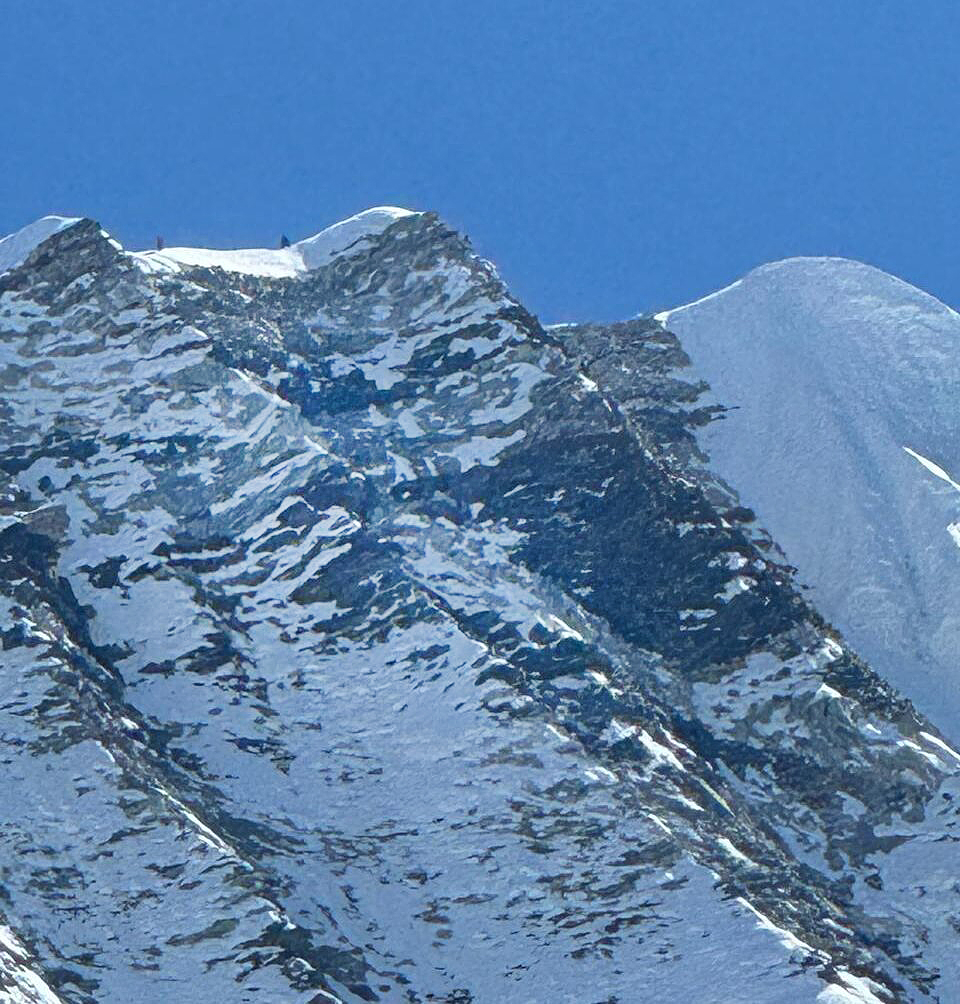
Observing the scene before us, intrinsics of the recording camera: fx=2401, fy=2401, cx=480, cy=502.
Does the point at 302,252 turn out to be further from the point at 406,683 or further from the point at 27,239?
the point at 406,683

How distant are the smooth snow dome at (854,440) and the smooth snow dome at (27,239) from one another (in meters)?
21.4

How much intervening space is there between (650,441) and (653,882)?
2124 cm

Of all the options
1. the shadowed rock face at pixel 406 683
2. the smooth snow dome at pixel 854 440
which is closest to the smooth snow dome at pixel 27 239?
the shadowed rock face at pixel 406 683

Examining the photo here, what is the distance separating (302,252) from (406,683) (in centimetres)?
2469

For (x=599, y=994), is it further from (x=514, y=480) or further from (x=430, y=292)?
(x=430, y=292)

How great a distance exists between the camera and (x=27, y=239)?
7812cm

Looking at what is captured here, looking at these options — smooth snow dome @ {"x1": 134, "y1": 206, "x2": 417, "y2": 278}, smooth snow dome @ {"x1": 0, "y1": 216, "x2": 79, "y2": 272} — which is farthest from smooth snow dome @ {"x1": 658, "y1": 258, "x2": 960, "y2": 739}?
smooth snow dome @ {"x1": 0, "y1": 216, "x2": 79, "y2": 272}

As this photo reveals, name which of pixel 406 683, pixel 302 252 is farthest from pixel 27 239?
pixel 406 683

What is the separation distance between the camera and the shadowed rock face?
5553 cm

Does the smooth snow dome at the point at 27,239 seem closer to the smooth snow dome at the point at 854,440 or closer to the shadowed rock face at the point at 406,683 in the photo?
the shadowed rock face at the point at 406,683

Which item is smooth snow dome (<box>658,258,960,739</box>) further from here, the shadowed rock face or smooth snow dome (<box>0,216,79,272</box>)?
smooth snow dome (<box>0,216,79,272</box>)

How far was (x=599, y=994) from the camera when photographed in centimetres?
5528

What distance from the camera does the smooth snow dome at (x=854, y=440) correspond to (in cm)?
7012

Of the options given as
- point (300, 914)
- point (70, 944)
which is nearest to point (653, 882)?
point (300, 914)
